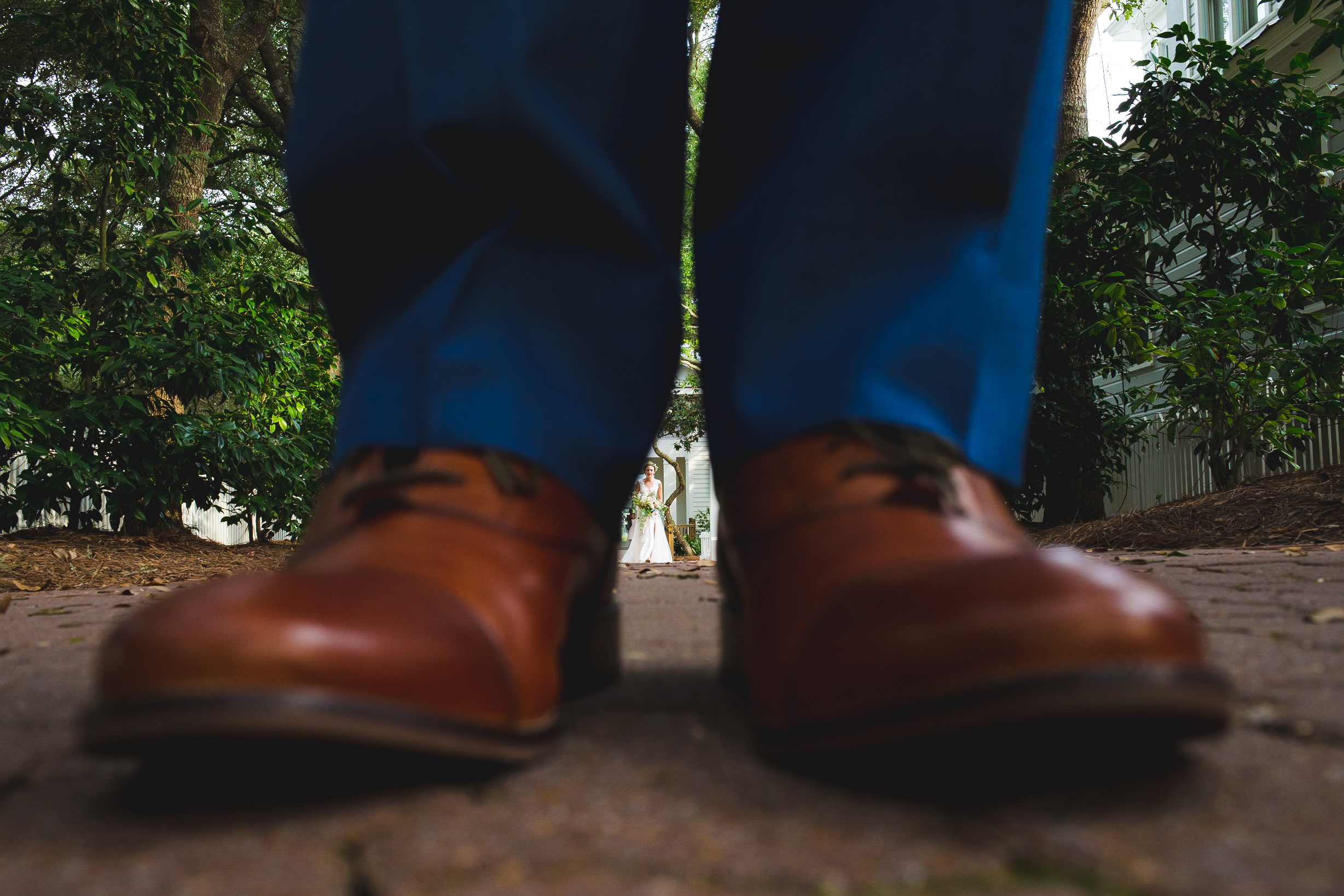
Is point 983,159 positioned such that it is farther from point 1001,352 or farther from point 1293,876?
point 1293,876

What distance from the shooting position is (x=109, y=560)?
5320 mm

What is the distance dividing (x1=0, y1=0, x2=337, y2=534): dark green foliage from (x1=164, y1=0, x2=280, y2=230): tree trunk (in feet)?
1.01

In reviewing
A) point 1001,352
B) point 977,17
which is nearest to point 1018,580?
point 1001,352

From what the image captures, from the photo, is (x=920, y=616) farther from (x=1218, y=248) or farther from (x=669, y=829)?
(x=1218, y=248)

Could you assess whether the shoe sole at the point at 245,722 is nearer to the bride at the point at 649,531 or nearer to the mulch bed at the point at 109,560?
the mulch bed at the point at 109,560

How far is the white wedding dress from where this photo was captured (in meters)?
15.0

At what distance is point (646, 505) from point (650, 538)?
0.70 m

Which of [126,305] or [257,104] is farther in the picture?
[257,104]

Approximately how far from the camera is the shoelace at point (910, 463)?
30.5 inches

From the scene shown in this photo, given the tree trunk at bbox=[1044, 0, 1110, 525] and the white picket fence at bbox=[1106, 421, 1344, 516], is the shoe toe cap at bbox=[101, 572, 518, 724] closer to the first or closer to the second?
the tree trunk at bbox=[1044, 0, 1110, 525]

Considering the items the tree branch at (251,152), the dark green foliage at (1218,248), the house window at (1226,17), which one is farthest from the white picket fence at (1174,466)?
the tree branch at (251,152)

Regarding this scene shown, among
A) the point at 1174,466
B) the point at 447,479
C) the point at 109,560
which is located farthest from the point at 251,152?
the point at 447,479

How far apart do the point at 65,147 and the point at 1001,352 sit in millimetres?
5724

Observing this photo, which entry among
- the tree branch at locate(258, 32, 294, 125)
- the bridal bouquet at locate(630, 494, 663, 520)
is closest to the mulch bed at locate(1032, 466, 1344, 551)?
the bridal bouquet at locate(630, 494, 663, 520)
